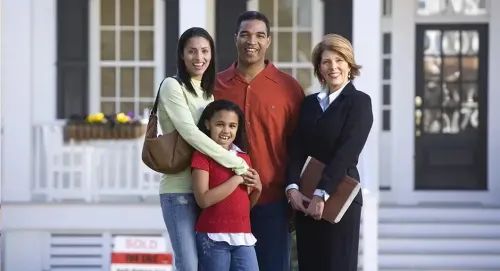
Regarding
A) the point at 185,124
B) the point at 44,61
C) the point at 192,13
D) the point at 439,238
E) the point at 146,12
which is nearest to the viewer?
the point at 185,124

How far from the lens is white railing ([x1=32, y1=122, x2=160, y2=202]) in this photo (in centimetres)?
1041

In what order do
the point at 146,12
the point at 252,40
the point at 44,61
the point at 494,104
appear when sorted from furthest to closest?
the point at 146,12
the point at 494,104
the point at 44,61
the point at 252,40

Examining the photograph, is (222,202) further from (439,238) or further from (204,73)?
(439,238)

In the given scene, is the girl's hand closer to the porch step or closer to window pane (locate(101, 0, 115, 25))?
the porch step

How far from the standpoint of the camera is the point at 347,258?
5.32 metres

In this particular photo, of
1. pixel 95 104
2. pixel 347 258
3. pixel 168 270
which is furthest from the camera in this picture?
pixel 95 104

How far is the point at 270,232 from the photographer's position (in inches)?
213

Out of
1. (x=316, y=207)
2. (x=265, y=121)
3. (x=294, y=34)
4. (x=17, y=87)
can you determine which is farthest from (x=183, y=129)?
(x=294, y=34)

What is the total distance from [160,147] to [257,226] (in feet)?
2.55

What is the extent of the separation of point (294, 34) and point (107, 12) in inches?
88.0

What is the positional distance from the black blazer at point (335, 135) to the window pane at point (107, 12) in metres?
6.51

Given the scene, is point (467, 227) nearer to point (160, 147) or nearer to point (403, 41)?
point (403, 41)

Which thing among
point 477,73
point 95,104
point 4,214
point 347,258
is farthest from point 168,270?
point 477,73

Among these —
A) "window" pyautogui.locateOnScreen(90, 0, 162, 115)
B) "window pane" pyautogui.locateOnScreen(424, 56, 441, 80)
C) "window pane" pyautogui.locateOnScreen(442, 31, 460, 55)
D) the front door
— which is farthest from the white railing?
"window pane" pyautogui.locateOnScreen(442, 31, 460, 55)
